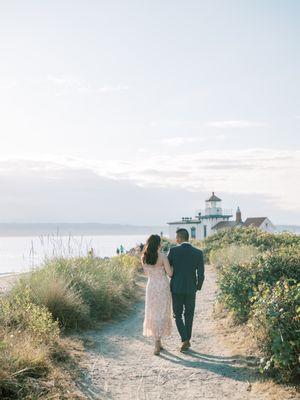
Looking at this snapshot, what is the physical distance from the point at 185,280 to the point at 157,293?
53cm

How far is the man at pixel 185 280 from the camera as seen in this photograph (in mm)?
8266

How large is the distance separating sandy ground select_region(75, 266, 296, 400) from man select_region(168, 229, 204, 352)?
22.3 inches

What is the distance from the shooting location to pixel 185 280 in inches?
325

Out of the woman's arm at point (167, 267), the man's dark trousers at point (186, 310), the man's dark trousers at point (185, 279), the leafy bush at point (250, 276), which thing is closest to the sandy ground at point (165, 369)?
the man's dark trousers at point (186, 310)

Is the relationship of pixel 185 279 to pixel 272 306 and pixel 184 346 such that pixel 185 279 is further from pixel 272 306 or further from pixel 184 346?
pixel 272 306

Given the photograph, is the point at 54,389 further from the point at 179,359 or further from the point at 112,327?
the point at 112,327

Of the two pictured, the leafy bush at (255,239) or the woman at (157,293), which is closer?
the woman at (157,293)

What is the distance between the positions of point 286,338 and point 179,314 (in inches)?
95.9

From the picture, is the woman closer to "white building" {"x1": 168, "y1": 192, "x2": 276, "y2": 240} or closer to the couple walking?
the couple walking

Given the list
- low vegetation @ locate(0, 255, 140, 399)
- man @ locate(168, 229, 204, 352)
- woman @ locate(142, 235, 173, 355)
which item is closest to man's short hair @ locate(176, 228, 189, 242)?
man @ locate(168, 229, 204, 352)

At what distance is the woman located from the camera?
8234 mm

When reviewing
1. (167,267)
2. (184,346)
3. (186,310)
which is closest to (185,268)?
(167,267)

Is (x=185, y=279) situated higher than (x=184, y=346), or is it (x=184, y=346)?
(x=185, y=279)

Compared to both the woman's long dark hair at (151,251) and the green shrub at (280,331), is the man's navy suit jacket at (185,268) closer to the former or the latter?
the woman's long dark hair at (151,251)
